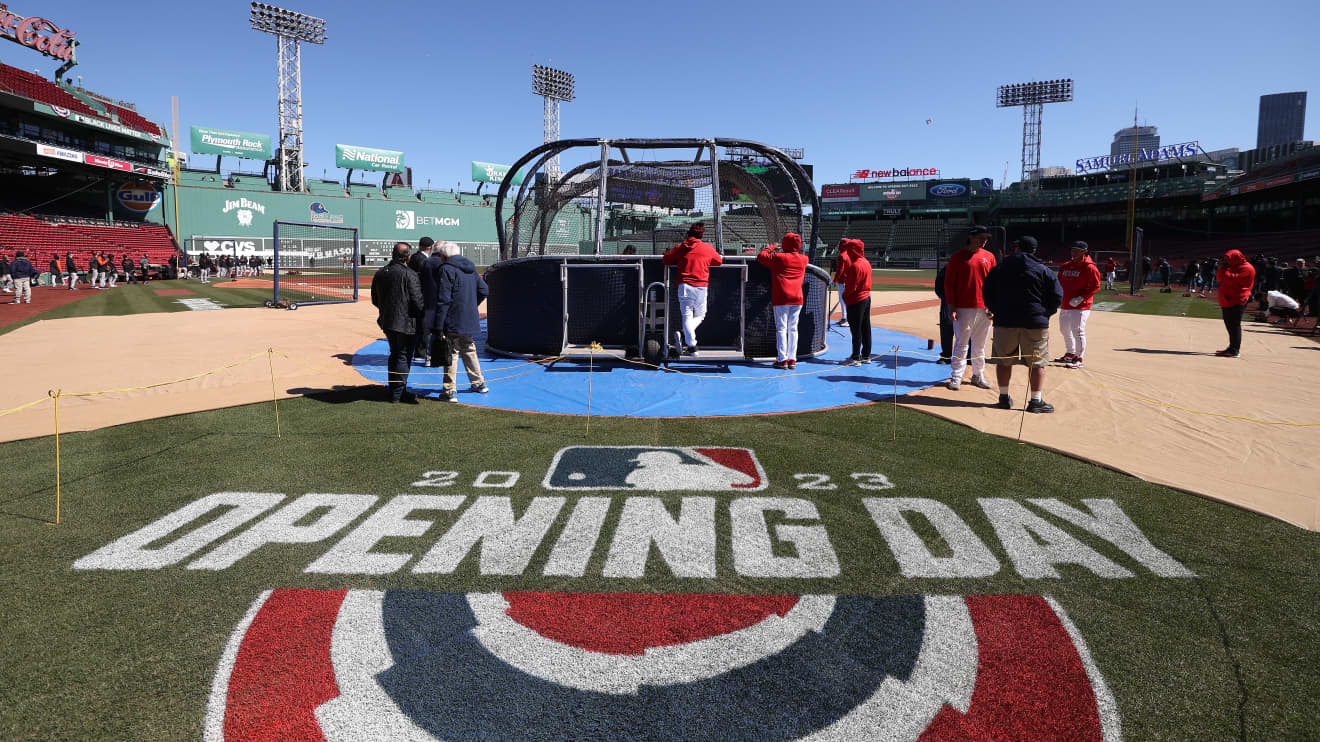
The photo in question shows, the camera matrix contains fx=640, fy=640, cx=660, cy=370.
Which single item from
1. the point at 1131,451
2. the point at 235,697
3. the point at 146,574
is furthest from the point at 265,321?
the point at 1131,451

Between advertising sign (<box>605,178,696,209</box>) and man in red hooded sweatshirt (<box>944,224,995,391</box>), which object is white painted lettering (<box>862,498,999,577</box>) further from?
advertising sign (<box>605,178,696,209</box>)

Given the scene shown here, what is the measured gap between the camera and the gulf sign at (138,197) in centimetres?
4538

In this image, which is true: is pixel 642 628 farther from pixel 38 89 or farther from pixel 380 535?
pixel 38 89

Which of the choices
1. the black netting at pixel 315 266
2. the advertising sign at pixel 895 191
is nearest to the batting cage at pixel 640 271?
the black netting at pixel 315 266

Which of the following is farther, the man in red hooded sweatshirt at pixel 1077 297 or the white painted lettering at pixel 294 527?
the man in red hooded sweatshirt at pixel 1077 297

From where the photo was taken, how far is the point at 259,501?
4562 millimetres

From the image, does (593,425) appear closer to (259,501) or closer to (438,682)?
(259,501)

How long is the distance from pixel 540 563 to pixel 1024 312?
6.51 m

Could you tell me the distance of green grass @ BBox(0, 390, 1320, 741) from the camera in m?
2.57

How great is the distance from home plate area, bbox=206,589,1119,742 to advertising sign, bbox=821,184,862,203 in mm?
87659

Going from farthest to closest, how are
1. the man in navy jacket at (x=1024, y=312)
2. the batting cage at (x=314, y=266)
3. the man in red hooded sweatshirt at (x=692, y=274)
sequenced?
the batting cage at (x=314, y=266), the man in red hooded sweatshirt at (x=692, y=274), the man in navy jacket at (x=1024, y=312)

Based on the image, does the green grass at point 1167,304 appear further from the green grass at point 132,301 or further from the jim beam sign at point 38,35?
the jim beam sign at point 38,35

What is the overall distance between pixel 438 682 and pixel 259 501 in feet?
8.99

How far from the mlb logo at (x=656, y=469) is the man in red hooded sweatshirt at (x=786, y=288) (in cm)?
441
